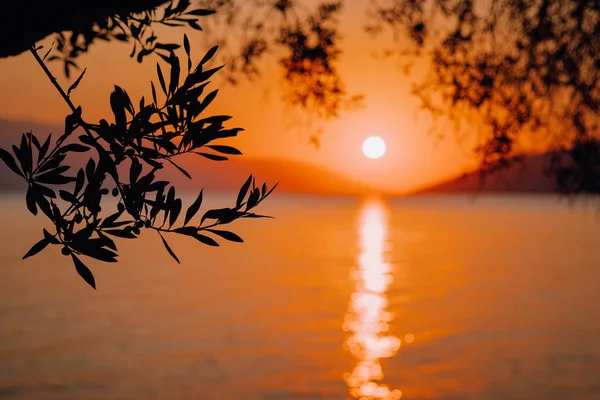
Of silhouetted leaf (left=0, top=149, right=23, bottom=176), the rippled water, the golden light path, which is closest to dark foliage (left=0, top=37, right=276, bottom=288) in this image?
silhouetted leaf (left=0, top=149, right=23, bottom=176)

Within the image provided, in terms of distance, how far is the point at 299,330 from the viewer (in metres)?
26.7

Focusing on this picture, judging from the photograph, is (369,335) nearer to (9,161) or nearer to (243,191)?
(243,191)

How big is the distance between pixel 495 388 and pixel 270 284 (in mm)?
21496

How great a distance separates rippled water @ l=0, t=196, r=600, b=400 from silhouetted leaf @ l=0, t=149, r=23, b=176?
7.35 meters

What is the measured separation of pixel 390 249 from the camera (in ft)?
221

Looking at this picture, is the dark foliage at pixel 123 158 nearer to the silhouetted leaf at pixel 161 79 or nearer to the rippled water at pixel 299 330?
the silhouetted leaf at pixel 161 79

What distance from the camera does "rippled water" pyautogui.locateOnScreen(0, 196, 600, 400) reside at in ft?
63.9

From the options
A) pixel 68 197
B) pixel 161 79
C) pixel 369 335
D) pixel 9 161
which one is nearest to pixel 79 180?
pixel 68 197

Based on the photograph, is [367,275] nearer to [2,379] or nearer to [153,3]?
[2,379]

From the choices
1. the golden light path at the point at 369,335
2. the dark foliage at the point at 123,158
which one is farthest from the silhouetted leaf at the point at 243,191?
the golden light path at the point at 369,335

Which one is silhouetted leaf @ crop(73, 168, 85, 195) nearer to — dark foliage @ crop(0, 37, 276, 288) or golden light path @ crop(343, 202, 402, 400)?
dark foliage @ crop(0, 37, 276, 288)

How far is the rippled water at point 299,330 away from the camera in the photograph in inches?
766

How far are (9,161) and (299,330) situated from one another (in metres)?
23.9

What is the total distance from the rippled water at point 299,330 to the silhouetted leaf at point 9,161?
7.35 meters
